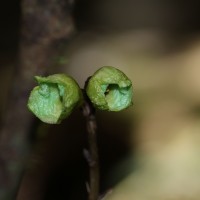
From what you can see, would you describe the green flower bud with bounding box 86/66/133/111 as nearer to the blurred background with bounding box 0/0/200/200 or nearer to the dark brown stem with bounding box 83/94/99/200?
the dark brown stem with bounding box 83/94/99/200

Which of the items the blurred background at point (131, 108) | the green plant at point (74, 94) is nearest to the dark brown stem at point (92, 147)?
the green plant at point (74, 94)

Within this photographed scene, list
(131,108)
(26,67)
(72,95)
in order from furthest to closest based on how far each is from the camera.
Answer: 1. (131,108)
2. (26,67)
3. (72,95)

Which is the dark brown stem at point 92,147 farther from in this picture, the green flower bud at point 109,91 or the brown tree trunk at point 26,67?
the brown tree trunk at point 26,67

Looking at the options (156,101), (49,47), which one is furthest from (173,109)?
(49,47)

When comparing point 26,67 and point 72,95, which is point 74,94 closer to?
point 72,95

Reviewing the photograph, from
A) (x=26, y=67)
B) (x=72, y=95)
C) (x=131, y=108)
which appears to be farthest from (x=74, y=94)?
(x=131, y=108)
